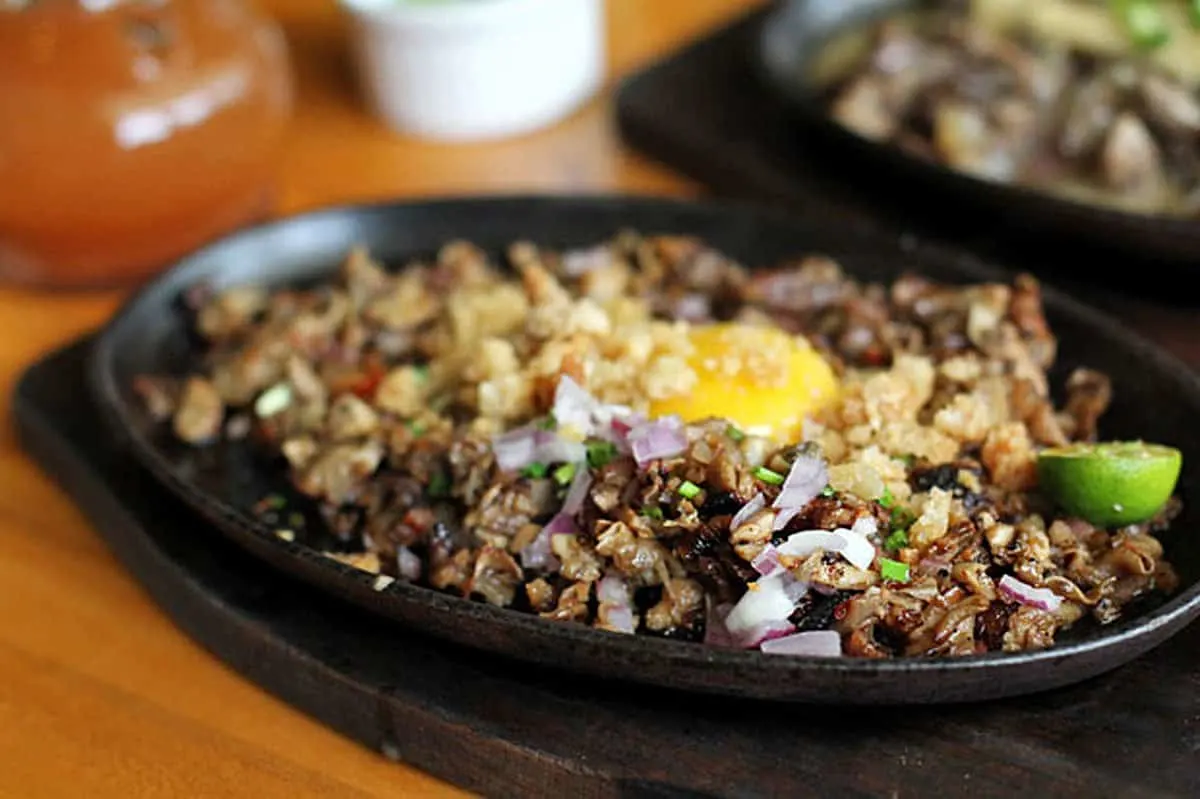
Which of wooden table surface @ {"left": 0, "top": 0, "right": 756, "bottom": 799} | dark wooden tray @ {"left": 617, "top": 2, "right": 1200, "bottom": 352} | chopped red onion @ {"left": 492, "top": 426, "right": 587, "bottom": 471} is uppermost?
chopped red onion @ {"left": 492, "top": 426, "right": 587, "bottom": 471}

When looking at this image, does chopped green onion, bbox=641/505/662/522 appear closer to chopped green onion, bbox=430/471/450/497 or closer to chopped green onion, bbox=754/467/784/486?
chopped green onion, bbox=754/467/784/486

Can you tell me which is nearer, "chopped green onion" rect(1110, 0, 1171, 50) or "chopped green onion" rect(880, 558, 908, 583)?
"chopped green onion" rect(880, 558, 908, 583)

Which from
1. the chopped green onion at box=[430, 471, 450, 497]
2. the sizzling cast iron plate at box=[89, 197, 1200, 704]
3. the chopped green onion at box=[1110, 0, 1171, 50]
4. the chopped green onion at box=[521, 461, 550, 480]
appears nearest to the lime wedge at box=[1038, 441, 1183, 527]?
the sizzling cast iron plate at box=[89, 197, 1200, 704]

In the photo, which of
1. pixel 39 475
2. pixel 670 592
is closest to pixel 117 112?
pixel 39 475

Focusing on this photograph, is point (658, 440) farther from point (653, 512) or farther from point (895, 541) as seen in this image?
point (895, 541)

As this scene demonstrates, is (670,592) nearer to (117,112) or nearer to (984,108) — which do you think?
(117,112)

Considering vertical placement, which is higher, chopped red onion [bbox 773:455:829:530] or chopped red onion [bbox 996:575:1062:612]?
chopped red onion [bbox 773:455:829:530]
